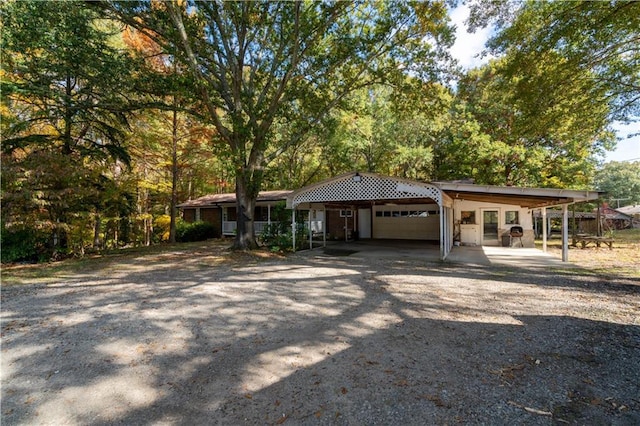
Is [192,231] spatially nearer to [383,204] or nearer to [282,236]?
[282,236]

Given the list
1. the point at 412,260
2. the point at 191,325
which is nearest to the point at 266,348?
the point at 191,325

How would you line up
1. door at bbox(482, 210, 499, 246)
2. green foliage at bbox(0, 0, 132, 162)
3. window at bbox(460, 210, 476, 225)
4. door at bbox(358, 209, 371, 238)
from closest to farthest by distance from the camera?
green foliage at bbox(0, 0, 132, 162)
door at bbox(482, 210, 499, 246)
window at bbox(460, 210, 476, 225)
door at bbox(358, 209, 371, 238)

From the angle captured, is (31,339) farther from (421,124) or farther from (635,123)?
(421,124)

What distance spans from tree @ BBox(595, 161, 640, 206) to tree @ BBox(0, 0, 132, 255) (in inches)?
2405

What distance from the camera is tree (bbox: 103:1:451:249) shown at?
402 inches

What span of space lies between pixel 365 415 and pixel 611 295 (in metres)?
6.57

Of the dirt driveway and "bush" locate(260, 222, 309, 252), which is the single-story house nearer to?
"bush" locate(260, 222, 309, 252)

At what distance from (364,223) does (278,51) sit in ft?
38.9

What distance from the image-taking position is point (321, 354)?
3.62 metres

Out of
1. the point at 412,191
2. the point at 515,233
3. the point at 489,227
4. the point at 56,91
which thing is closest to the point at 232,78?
the point at 56,91

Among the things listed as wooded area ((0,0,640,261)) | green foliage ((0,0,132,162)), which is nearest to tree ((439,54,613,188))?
wooded area ((0,0,640,261))

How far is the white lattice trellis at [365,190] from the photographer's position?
10.5 m

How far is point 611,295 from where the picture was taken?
6168mm

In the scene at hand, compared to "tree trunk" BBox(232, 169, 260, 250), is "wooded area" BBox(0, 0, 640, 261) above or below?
above
